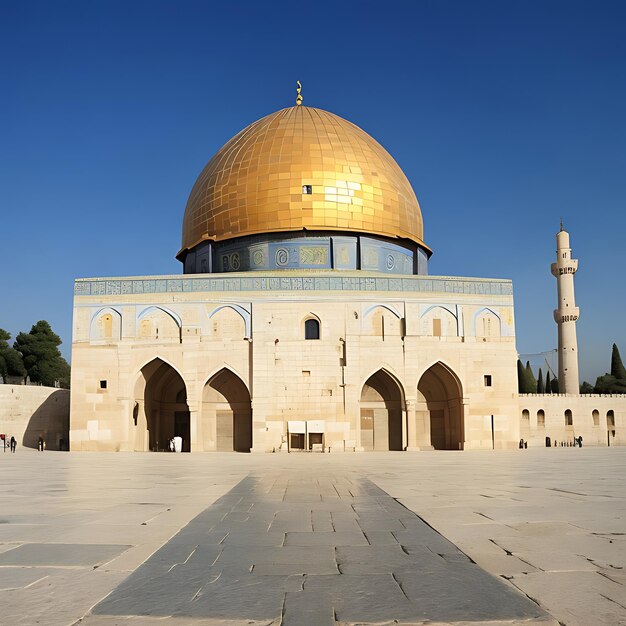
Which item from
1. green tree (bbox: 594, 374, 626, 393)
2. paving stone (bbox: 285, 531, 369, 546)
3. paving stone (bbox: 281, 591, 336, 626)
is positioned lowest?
paving stone (bbox: 285, 531, 369, 546)

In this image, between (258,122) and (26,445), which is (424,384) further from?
(26,445)

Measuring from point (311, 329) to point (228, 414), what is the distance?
14.5ft

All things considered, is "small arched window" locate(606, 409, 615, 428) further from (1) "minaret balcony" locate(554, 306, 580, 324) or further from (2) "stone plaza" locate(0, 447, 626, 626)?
(2) "stone plaza" locate(0, 447, 626, 626)

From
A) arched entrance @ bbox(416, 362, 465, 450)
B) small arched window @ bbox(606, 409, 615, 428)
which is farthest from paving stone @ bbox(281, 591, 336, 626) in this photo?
small arched window @ bbox(606, 409, 615, 428)

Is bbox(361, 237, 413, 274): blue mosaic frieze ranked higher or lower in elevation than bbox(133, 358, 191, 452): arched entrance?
higher

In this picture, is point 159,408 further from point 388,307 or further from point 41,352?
point 41,352

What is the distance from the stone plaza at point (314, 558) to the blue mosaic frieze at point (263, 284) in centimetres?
1774

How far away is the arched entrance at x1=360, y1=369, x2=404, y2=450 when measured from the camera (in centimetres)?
2666

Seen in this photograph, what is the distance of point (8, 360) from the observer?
43000mm

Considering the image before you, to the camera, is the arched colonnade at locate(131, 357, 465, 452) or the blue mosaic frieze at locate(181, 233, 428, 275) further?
the blue mosaic frieze at locate(181, 233, 428, 275)

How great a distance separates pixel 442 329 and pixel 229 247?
349 inches

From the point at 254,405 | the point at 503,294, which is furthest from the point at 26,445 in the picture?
the point at 503,294

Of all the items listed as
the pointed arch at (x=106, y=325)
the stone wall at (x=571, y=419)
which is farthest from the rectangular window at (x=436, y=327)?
the pointed arch at (x=106, y=325)

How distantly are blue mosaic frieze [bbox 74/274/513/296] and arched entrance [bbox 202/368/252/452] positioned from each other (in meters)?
3.38
